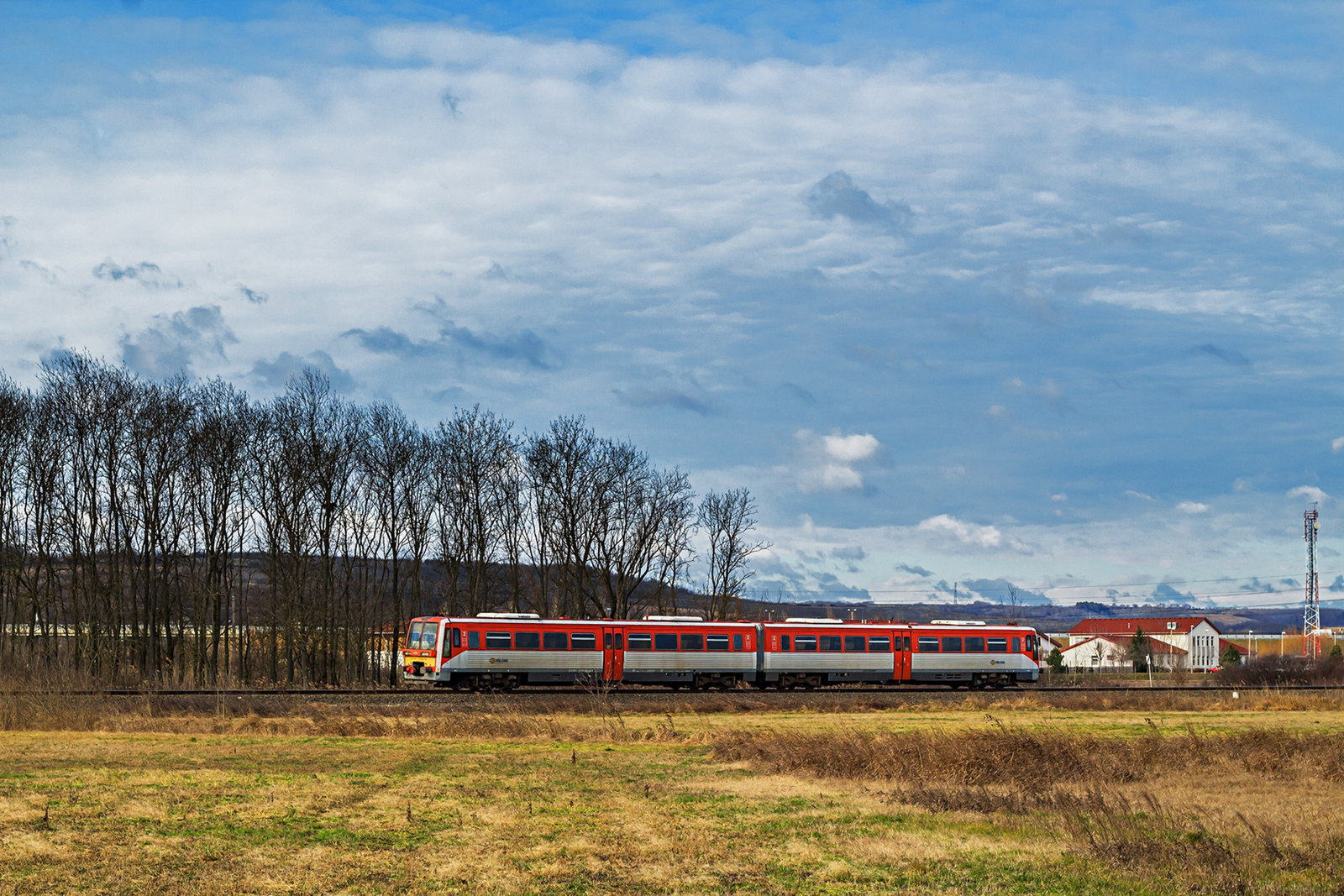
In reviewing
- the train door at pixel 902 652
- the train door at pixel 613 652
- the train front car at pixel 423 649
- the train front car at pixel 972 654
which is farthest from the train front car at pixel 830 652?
the train front car at pixel 423 649

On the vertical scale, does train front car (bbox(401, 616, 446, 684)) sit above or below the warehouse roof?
above

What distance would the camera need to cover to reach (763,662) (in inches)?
2115

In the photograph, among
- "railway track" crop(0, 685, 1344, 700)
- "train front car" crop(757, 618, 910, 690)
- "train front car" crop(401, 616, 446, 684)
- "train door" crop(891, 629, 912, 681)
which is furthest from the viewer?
"train door" crop(891, 629, 912, 681)

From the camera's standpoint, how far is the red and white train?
159 feet

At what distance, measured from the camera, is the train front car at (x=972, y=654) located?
56.8m

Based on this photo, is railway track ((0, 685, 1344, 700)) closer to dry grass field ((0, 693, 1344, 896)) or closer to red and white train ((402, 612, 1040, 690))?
red and white train ((402, 612, 1040, 690))

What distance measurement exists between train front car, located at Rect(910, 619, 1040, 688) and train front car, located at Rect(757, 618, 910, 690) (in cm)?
113

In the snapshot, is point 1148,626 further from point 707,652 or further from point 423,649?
point 423,649

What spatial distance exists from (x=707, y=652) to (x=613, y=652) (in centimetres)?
449

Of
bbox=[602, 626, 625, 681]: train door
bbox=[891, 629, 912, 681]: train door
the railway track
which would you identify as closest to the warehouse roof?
bbox=[891, 629, 912, 681]: train door

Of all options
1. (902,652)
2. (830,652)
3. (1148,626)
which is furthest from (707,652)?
(1148,626)

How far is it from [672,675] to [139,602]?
3361cm

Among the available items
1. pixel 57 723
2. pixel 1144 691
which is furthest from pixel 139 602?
pixel 1144 691

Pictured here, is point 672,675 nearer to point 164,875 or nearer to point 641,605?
point 641,605
